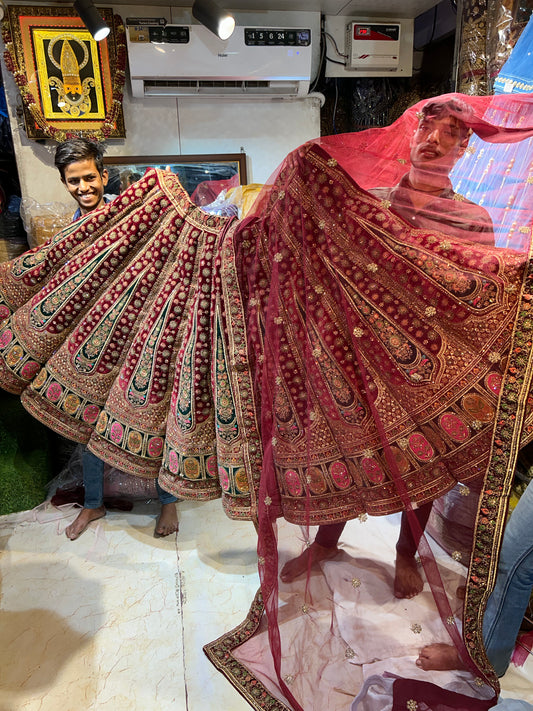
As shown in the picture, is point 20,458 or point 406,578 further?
point 20,458

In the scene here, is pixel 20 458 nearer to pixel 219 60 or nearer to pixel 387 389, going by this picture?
pixel 387 389

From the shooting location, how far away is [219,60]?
2436 mm

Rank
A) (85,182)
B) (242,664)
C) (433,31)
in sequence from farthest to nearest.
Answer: (433,31) < (85,182) < (242,664)

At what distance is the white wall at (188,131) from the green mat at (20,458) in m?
1.24

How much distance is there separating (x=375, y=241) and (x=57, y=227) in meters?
1.97

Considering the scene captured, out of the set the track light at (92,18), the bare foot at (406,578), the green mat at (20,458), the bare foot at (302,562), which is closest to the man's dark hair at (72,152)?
the track light at (92,18)

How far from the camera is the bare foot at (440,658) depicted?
3.33ft

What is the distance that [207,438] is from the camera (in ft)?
3.89

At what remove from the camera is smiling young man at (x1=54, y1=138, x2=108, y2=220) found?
6.18 ft

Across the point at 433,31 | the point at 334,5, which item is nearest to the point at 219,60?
the point at 334,5

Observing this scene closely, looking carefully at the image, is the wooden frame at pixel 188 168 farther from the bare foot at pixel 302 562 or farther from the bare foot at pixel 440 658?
the bare foot at pixel 440 658

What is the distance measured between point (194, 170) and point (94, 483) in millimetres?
1765

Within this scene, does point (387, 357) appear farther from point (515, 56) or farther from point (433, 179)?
point (515, 56)

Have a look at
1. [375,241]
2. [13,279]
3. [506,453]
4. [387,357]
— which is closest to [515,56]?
[375,241]
